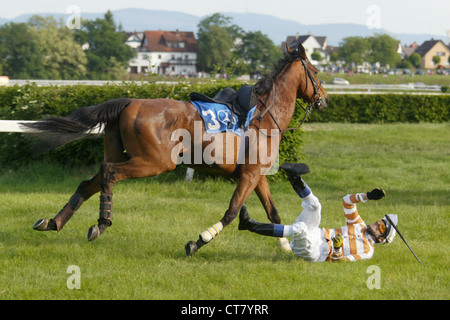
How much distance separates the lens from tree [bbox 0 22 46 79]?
7881 cm

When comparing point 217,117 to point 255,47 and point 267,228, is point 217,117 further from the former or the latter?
point 255,47

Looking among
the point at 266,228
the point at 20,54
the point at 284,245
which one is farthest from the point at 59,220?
the point at 20,54

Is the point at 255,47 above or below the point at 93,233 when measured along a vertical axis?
A: above

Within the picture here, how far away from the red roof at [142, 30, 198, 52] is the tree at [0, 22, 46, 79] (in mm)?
31026

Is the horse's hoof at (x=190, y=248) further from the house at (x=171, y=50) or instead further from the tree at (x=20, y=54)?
the house at (x=171, y=50)

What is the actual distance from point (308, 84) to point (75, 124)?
8.50ft

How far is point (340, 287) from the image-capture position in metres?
4.97

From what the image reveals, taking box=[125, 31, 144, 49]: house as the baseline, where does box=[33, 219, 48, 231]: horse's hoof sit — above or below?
below

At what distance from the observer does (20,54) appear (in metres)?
81.9

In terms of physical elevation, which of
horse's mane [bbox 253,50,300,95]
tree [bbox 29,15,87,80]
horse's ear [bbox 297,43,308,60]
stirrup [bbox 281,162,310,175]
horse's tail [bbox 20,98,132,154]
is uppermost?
horse's ear [bbox 297,43,308,60]

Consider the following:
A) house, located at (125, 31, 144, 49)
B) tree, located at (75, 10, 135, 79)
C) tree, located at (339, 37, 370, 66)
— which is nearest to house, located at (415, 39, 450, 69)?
tree, located at (339, 37, 370, 66)

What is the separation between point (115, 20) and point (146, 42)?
7.84m

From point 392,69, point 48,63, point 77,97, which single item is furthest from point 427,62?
point 77,97

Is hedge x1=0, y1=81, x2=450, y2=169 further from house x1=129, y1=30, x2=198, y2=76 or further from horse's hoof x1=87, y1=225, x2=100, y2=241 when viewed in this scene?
house x1=129, y1=30, x2=198, y2=76
